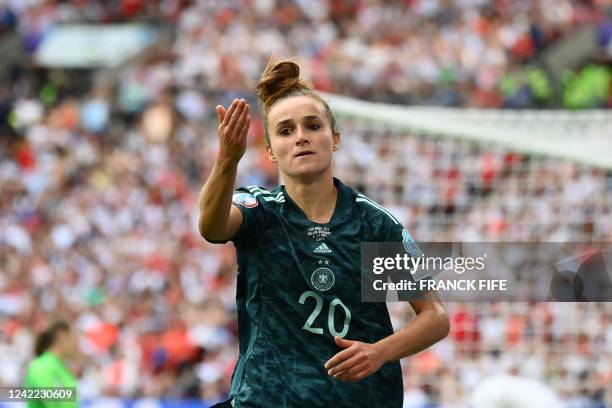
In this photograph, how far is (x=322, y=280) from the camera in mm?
4098

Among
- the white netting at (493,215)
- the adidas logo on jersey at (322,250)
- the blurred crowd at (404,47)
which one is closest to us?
the adidas logo on jersey at (322,250)

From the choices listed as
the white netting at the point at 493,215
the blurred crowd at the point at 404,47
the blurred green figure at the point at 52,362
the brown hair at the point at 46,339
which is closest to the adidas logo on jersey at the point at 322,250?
the blurred green figure at the point at 52,362

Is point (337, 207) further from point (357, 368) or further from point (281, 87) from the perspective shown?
point (357, 368)

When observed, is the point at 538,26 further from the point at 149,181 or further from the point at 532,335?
the point at 532,335

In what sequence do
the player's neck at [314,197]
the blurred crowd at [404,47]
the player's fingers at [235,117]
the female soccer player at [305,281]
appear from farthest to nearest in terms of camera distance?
the blurred crowd at [404,47]
the player's neck at [314,197]
the female soccer player at [305,281]
the player's fingers at [235,117]

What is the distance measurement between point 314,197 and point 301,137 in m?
0.22

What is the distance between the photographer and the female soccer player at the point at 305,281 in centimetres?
403

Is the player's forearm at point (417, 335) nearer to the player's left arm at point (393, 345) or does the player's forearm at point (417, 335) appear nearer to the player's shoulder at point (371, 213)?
the player's left arm at point (393, 345)

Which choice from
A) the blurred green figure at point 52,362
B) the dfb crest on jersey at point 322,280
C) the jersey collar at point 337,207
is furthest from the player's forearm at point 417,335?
the blurred green figure at point 52,362

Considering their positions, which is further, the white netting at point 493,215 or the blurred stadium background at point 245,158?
the blurred stadium background at point 245,158

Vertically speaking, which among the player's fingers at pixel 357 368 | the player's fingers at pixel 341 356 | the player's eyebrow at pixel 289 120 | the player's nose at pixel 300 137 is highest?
the player's eyebrow at pixel 289 120

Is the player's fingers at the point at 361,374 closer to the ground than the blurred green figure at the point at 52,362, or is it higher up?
closer to the ground

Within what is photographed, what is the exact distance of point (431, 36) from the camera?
1791 cm

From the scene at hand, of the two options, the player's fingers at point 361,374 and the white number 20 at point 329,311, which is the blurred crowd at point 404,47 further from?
the player's fingers at point 361,374
